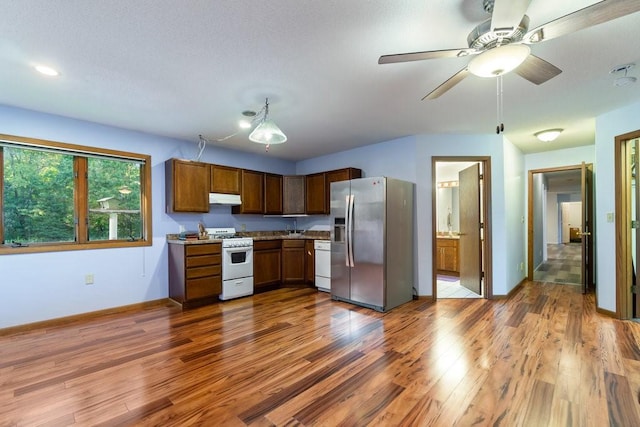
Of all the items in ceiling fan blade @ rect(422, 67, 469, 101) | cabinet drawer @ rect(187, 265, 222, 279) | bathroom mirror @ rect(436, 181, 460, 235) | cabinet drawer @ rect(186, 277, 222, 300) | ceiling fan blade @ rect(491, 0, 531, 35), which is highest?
ceiling fan blade @ rect(491, 0, 531, 35)

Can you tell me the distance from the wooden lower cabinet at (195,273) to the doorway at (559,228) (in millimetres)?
5404

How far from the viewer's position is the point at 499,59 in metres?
1.61

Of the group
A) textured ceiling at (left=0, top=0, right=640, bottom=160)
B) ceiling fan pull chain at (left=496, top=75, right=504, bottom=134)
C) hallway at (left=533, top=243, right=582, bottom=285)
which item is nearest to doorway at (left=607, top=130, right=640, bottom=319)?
textured ceiling at (left=0, top=0, right=640, bottom=160)

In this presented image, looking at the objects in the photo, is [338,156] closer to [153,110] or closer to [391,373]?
[153,110]

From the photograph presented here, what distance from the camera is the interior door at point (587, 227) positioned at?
4.47 metres

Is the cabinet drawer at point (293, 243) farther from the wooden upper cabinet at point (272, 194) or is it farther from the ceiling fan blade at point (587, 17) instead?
the ceiling fan blade at point (587, 17)

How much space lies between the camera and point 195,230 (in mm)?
4496

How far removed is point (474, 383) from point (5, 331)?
4447mm

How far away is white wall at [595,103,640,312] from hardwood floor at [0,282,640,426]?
14.1 inches

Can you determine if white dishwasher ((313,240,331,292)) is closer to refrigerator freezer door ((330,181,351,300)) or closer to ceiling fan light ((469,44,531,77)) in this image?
refrigerator freezer door ((330,181,351,300))

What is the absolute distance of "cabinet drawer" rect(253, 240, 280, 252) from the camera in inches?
183

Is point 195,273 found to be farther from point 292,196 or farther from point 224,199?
point 292,196

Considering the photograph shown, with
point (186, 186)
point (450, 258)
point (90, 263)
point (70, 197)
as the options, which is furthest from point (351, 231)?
point (70, 197)

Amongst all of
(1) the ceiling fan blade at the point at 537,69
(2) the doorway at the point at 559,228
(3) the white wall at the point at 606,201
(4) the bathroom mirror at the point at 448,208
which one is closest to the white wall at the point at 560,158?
(2) the doorway at the point at 559,228
